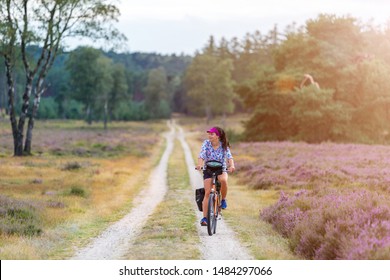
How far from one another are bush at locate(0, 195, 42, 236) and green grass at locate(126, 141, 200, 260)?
299cm

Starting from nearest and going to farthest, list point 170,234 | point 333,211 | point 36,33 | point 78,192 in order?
point 333,211, point 170,234, point 78,192, point 36,33

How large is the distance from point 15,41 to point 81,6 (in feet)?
17.6

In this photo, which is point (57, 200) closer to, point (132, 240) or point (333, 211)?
point (132, 240)

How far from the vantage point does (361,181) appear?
69.5 feet

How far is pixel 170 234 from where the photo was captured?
1282 cm

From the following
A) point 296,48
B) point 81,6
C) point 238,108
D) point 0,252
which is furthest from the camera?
point 238,108

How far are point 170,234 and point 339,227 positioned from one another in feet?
13.9

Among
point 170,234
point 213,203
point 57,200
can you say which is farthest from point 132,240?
point 57,200

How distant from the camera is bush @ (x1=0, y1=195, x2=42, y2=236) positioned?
43.6 ft

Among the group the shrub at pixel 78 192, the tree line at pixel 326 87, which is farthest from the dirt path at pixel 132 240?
the tree line at pixel 326 87

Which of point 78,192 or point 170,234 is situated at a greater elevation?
point 170,234

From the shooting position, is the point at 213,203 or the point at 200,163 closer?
the point at 200,163
